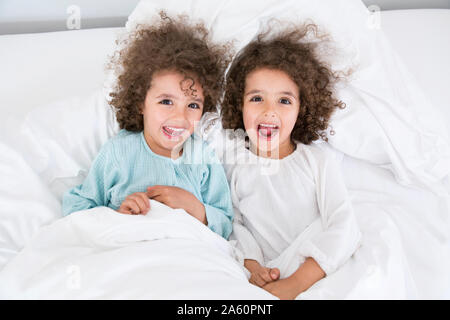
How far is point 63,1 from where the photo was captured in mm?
1472

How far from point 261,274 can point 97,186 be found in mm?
457

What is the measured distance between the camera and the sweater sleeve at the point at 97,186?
3.35 feet

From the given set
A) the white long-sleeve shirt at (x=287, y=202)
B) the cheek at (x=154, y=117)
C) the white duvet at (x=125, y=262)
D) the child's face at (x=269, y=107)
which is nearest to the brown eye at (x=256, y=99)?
the child's face at (x=269, y=107)

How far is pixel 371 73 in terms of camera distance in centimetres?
112

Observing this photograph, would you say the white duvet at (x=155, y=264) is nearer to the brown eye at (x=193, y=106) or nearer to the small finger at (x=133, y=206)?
the small finger at (x=133, y=206)

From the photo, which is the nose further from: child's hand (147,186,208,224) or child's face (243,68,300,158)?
child's hand (147,186,208,224)

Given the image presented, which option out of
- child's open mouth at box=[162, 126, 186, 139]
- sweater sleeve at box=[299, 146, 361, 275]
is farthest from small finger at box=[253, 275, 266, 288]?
child's open mouth at box=[162, 126, 186, 139]

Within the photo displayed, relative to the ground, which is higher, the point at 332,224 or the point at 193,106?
the point at 193,106

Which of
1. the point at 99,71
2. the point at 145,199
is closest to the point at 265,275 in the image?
the point at 145,199

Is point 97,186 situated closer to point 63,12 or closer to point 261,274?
point 261,274

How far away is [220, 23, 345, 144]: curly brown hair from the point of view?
1.13 meters

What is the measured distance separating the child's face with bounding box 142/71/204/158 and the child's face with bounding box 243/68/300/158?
0.45 feet

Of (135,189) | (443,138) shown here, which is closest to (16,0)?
(135,189)

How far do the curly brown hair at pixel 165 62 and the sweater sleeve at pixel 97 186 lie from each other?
13 centimetres
